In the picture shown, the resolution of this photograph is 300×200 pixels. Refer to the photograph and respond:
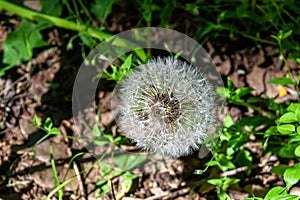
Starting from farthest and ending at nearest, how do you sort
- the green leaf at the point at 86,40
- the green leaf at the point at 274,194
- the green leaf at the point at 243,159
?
the green leaf at the point at 86,40, the green leaf at the point at 243,159, the green leaf at the point at 274,194

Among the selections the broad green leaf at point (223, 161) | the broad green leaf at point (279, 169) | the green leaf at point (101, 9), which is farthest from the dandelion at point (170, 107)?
the green leaf at point (101, 9)

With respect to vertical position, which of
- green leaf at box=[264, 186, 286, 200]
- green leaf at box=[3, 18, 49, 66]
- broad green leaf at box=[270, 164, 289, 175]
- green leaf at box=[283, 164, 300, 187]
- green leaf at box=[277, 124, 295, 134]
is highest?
green leaf at box=[3, 18, 49, 66]

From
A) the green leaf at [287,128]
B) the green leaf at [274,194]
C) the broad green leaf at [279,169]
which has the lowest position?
the broad green leaf at [279,169]

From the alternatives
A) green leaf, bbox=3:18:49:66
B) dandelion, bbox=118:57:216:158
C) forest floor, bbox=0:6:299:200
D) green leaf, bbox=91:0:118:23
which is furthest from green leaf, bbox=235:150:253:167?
green leaf, bbox=3:18:49:66

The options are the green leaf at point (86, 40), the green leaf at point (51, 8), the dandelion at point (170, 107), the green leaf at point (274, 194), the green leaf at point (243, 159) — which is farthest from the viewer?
the green leaf at point (51, 8)

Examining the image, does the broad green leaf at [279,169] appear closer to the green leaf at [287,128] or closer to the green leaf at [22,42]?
the green leaf at [287,128]

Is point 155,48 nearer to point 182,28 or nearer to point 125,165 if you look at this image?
point 182,28

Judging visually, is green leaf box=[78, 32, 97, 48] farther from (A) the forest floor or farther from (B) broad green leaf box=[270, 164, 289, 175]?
(B) broad green leaf box=[270, 164, 289, 175]
